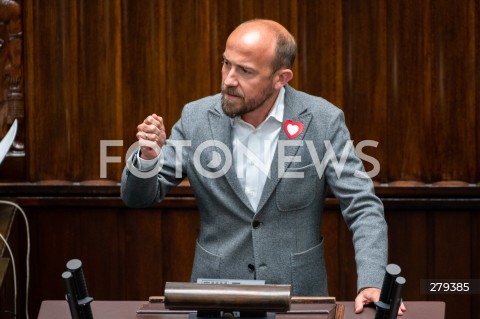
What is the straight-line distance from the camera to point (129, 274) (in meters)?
4.80

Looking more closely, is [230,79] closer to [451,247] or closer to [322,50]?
[322,50]

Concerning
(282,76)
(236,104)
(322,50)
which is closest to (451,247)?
(322,50)

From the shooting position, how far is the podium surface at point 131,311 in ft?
9.20

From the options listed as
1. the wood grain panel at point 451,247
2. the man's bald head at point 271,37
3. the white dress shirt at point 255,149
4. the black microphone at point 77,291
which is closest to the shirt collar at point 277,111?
the white dress shirt at point 255,149

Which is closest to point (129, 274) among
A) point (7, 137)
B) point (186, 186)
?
point (186, 186)

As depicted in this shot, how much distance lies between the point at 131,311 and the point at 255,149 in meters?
0.87

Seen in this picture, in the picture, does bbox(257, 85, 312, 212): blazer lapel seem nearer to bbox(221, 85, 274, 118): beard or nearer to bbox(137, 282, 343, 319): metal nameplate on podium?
bbox(221, 85, 274, 118): beard

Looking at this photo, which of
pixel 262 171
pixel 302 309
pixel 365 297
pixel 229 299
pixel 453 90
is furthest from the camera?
pixel 453 90

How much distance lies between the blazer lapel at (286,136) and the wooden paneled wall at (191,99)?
105 cm

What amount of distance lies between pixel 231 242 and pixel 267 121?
42 cm

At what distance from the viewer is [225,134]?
3.51m

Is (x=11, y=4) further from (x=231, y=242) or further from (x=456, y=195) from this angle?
(x=456, y=195)

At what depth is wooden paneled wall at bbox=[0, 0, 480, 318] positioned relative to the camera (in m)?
4.57

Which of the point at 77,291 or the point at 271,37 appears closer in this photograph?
the point at 77,291
